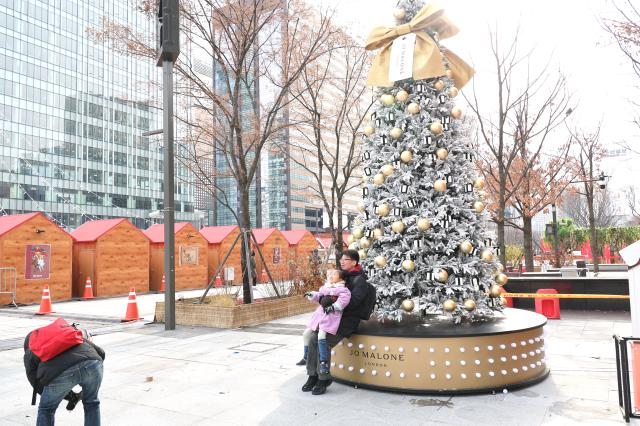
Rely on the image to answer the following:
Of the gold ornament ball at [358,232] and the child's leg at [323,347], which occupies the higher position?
the gold ornament ball at [358,232]

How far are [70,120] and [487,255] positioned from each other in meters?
81.1

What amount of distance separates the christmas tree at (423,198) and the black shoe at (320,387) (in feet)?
3.66

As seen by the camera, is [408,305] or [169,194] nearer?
[408,305]

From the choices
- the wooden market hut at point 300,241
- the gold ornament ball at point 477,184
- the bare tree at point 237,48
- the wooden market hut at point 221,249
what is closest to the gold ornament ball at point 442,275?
the gold ornament ball at point 477,184

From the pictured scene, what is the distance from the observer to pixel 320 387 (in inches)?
211

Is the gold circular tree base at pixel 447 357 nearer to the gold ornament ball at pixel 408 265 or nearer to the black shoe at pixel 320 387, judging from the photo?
the black shoe at pixel 320 387

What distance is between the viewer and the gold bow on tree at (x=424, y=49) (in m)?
6.04

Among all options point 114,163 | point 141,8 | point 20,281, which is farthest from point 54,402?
point 114,163

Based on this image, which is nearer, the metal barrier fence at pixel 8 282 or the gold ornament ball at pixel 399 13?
the gold ornament ball at pixel 399 13

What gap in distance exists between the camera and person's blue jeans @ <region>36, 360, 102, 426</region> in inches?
137

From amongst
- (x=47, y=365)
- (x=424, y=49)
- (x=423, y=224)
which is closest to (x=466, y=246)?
(x=423, y=224)

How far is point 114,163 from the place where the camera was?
7931cm

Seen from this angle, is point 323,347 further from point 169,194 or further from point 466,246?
point 169,194

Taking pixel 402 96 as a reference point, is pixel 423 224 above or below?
below
